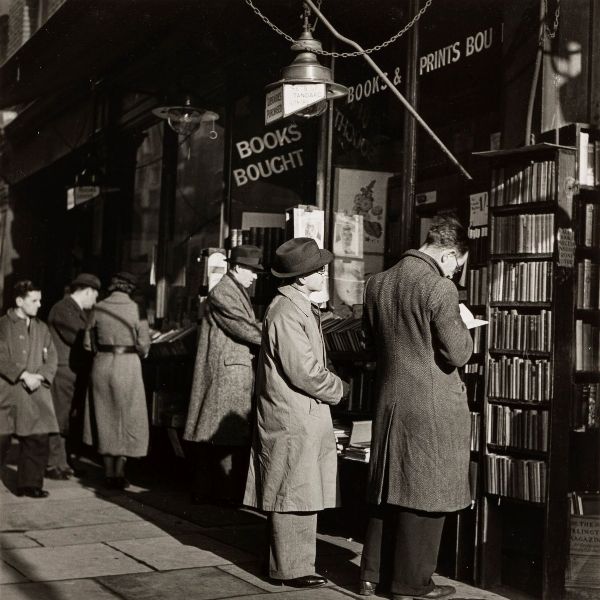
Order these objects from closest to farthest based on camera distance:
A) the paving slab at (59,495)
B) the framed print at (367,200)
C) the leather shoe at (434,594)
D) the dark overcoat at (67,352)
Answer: the leather shoe at (434,594) → the paving slab at (59,495) → the framed print at (367,200) → the dark overcoat at (67,352)

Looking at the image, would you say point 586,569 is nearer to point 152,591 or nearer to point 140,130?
point 152,591

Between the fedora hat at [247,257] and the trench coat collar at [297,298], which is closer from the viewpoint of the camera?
the trench coat collar at [297,298]

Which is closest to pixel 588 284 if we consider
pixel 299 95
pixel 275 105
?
pixel 299 95

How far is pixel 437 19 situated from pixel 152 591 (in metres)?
4.93

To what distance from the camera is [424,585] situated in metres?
5.18

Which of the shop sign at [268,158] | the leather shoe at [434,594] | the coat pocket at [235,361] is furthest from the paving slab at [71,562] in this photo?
the shop sign at [268,158]

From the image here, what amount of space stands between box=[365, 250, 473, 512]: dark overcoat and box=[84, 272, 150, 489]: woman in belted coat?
13.6 ft

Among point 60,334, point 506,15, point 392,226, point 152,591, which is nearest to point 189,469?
point 60,334

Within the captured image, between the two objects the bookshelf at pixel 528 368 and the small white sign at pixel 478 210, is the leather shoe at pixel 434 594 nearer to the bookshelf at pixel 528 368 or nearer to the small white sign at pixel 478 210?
the bookshelf at pixel 528 368

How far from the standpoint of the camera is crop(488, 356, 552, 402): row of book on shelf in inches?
213

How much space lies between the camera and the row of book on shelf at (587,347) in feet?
18.0

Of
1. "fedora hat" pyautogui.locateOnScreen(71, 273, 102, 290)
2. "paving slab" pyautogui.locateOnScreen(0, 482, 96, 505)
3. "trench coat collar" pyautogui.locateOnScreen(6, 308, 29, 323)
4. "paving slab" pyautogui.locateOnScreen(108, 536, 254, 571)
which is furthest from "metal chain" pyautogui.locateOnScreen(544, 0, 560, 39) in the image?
"fedora hat" pyautogui.locateOnScreen(71, 273, 102, 290)

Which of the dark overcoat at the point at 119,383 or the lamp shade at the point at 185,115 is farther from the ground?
the lamp shade at the point at 185,115

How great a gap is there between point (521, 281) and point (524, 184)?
0.56 metres
